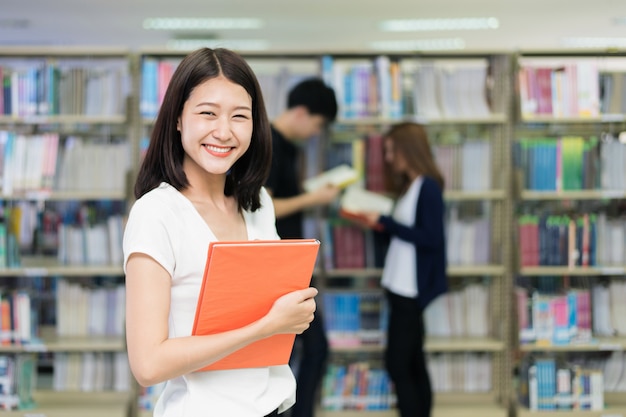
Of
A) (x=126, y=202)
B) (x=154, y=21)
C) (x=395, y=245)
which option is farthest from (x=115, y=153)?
(x=154, y=21)

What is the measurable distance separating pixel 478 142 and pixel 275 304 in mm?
2781

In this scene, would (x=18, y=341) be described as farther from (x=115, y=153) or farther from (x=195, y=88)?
(x=195, y=88)

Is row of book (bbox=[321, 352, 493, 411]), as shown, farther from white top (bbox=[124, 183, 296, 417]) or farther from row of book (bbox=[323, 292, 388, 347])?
white top (bbox=[124, 183, 296, 417])

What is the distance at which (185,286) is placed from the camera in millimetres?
1066

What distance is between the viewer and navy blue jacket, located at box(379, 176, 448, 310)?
122 inches

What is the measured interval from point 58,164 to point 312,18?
5.12m

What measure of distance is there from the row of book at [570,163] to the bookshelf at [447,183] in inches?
5.2

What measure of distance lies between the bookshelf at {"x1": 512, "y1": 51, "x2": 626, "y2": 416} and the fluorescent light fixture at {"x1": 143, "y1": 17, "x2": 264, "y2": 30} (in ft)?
16.3

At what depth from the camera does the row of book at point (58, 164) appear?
3.42 meters

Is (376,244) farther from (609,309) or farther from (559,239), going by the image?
(609,309)

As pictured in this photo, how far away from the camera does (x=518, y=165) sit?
139 inches

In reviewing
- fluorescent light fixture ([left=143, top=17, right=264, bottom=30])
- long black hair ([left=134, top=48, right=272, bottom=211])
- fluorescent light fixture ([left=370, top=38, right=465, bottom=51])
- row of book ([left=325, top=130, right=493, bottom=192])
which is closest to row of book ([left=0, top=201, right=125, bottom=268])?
row of book ([left=325, top=130, right=493, bottom=192])

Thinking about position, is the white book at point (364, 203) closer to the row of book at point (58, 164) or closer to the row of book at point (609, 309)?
the row of book at point (58, 164)

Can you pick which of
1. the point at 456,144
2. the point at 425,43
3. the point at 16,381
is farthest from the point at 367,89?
the point at 425,43
